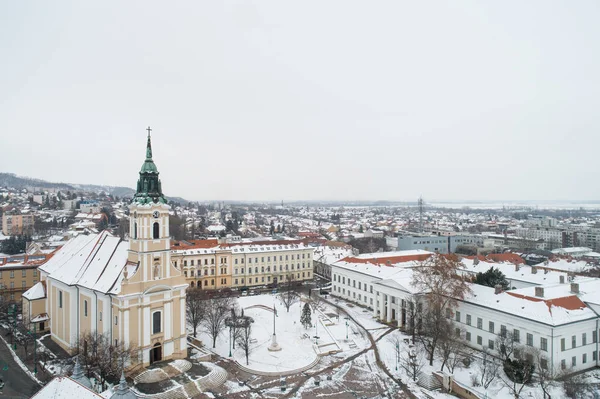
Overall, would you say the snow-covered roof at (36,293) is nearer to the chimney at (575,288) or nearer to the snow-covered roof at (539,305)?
the snow-covered roof at (539,305)

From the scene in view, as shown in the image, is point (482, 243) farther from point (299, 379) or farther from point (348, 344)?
point (299, 379)

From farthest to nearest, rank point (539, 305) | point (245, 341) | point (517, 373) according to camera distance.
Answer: point (245, 341), point (539, 305), point (517, 373)

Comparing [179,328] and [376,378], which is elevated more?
[179,328]

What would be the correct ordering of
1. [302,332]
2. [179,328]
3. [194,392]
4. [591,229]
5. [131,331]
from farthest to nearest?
[591,229], [302,332], [179,328], [131,331], [194,392]

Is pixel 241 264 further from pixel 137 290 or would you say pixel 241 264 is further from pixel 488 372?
pixel 488 372

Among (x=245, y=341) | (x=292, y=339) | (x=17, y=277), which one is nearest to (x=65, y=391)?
(x=245, y=341)

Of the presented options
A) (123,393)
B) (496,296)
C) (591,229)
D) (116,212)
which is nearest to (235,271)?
(496,296)
